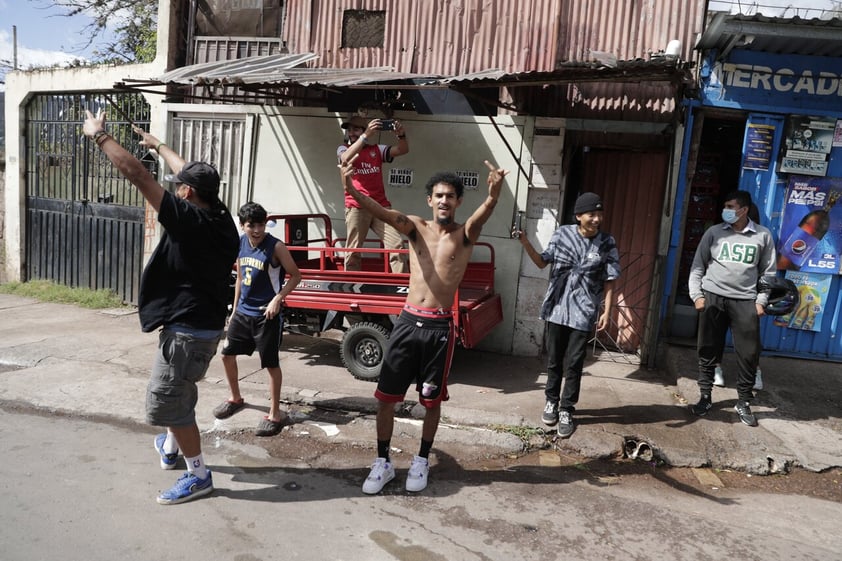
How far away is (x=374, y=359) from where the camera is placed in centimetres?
611

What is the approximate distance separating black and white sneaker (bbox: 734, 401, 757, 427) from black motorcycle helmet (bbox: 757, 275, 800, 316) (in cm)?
80

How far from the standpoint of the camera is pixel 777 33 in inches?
217

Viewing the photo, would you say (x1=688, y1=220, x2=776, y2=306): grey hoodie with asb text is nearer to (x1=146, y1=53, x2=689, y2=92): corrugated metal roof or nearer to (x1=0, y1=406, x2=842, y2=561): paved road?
(x1=146, y1=53, x2=689, y2=92): corrugated metal roof

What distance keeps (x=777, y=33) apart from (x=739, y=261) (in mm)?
2104

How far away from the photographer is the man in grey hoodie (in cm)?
515

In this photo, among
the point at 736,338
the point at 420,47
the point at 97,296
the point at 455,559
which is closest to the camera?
the point at 455,559

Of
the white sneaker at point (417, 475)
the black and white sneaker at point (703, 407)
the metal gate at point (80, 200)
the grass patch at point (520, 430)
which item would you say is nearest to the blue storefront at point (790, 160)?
the black and white sneaker at point (703, 407)

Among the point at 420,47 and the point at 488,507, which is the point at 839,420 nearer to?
the point at 488,507

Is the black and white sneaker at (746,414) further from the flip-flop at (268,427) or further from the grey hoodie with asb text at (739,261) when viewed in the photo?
the flip-flop at (268,427)

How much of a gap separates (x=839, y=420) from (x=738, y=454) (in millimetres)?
1370

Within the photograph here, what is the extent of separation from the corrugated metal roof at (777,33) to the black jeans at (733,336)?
2.39m

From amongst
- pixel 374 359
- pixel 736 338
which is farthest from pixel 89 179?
pixel 736 338

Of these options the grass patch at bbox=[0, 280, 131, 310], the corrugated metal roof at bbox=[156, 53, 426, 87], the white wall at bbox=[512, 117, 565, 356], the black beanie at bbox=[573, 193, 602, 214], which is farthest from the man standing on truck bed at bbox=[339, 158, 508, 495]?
the grass patch at bbox=[0, 280, 131, 310]

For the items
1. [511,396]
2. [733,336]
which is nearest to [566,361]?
[511,396]
